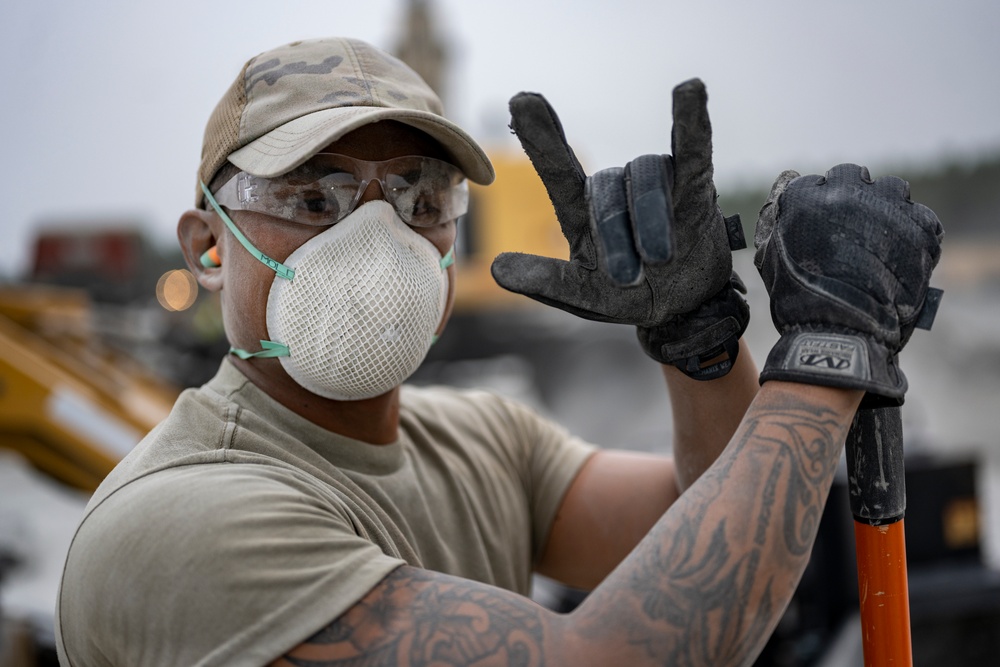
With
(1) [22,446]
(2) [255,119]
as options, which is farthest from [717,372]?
(1) [22,446]

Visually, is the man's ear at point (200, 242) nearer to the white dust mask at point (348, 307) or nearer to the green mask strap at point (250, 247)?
the green mask strap at point (250, 247)

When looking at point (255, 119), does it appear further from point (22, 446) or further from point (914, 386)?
point (914, 386)

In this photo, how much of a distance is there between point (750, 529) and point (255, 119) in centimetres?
118

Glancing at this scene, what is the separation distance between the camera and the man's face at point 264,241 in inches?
66.9

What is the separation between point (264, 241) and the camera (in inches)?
67.4

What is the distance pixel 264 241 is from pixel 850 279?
107 centimetres

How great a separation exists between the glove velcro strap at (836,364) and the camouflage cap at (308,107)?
0.81 metres

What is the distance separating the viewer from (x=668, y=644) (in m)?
1.22

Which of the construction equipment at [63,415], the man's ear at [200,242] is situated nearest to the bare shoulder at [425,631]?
the man's ear at [200,242]

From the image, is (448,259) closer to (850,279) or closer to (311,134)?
(311,134)

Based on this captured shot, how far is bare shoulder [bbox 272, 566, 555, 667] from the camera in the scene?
4.10ft

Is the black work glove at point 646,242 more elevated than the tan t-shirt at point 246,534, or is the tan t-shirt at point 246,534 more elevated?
the black work glove at point 646,242

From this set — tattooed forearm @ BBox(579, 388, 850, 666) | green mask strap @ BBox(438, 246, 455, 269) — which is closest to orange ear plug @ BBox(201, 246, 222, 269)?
green mask strap @ BBox(438, 246, 455, 269)

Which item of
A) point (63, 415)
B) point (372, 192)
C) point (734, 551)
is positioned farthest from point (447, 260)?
point (63, 415)
